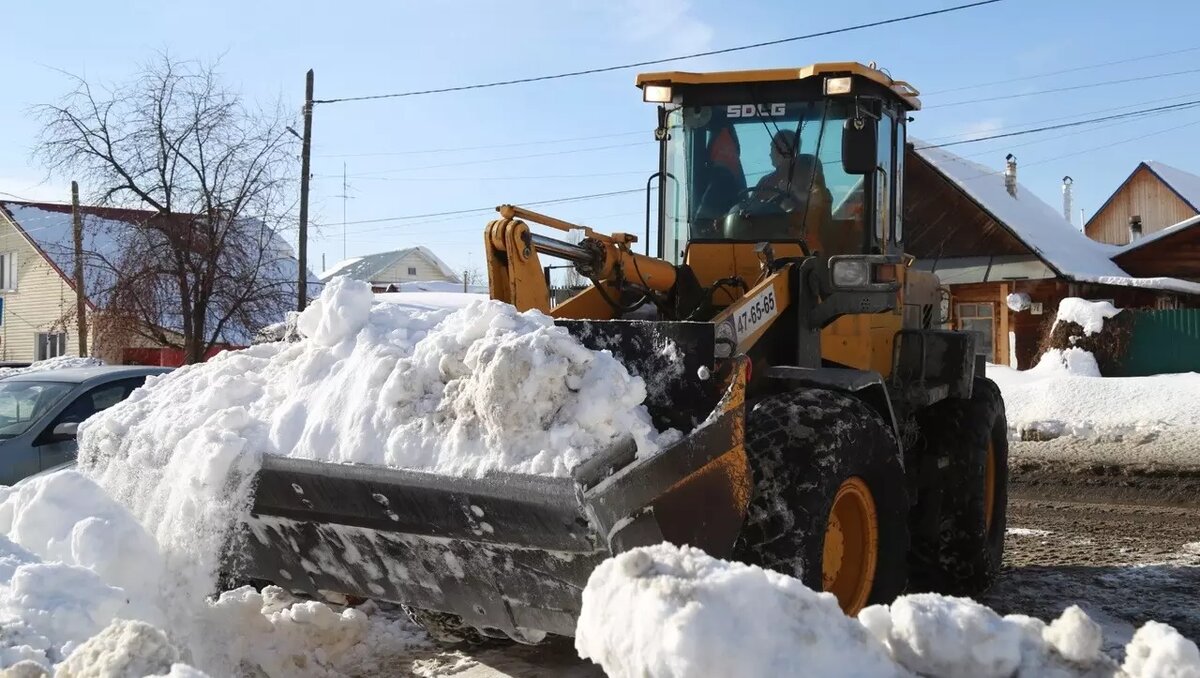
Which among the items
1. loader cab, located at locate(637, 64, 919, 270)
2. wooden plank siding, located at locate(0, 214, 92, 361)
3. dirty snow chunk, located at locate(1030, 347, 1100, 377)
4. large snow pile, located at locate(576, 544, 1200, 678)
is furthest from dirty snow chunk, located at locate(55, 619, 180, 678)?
wooden plank siding, located at locate(0, 214, 92, 361)

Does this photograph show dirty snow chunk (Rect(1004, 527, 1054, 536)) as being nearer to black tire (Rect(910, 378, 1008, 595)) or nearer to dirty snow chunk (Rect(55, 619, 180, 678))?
black tire (Rect(910, 378, 1008, 595))

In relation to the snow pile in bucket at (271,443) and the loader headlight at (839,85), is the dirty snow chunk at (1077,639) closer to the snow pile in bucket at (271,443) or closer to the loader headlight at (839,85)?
the snow pile in bucket at (271,443)

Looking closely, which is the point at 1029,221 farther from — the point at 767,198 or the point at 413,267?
the point at 413,267

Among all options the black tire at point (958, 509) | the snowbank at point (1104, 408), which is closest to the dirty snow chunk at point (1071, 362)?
the snowbank at point (1104, 408)

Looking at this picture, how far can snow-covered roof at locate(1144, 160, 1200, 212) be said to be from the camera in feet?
133

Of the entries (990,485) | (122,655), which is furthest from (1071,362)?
(122,655)

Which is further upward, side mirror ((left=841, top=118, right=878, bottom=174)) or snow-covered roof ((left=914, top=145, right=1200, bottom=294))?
snow-covered roof ((left=914, top=145, right=1200, bottom=294))

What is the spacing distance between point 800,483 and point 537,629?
41.1 inches

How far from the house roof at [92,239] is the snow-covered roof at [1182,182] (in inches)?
1254

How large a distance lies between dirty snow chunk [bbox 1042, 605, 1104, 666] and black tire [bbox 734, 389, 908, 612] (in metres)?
1.29

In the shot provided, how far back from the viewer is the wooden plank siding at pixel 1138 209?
47.2 m

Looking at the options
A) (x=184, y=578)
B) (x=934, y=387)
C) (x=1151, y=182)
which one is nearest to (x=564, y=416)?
(x=184, y=578)

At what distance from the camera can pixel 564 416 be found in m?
3.61

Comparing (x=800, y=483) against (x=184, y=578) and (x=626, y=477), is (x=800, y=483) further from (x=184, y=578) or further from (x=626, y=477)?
(x=184, y=578)
